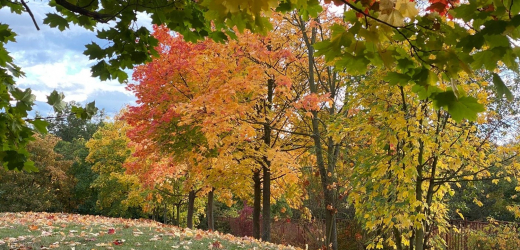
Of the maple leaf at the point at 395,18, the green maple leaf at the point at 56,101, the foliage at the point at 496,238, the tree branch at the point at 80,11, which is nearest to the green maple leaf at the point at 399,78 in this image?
the maple leaf at the point at 395,18

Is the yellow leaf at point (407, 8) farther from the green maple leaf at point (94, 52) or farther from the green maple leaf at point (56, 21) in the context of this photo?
the green maple leaf at point (56, 21)

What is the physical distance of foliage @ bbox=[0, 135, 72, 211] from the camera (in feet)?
64.2

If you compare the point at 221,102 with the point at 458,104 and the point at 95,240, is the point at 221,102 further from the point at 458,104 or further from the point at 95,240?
the point at 458,104

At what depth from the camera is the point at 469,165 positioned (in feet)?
18.3

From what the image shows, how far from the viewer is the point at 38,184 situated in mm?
21094

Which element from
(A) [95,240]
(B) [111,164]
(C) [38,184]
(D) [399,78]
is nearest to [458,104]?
(D) [399,78]

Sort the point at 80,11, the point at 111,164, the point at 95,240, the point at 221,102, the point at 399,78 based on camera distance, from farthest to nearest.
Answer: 1. the point at 111,164
2. the point at 221,102
3. the point at 95,240
4. the point at 80,11
5. the point at 399,78

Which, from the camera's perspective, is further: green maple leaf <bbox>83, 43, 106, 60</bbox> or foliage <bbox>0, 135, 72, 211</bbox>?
foliage <bbox>0, 135, 72, 211</bbox>

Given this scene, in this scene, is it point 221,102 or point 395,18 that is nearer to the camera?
point 395,18

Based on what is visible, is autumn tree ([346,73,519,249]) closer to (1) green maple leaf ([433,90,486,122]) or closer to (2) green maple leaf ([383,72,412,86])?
(2) green maple leaf ([383,72,412,86])

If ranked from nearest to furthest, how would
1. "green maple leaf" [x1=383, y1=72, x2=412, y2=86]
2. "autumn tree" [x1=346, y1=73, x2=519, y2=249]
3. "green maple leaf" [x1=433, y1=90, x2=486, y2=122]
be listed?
"green maple leaf" [x1=433, y1=90, x2=486, y2=122]
"green maple leaf" [x1=383, y1=72, x2=412, y2=86]
"autumn tree" [x1=346, y1=73, x2=519, y2=249]

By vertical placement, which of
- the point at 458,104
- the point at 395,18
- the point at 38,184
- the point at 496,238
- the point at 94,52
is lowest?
the point at 496,238

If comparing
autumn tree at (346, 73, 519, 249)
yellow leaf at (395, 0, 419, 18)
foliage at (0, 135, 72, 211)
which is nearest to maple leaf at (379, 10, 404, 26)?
yellow leaf at (395, 0, 419, 18)

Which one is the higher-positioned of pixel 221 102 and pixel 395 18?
pixel 221 102
